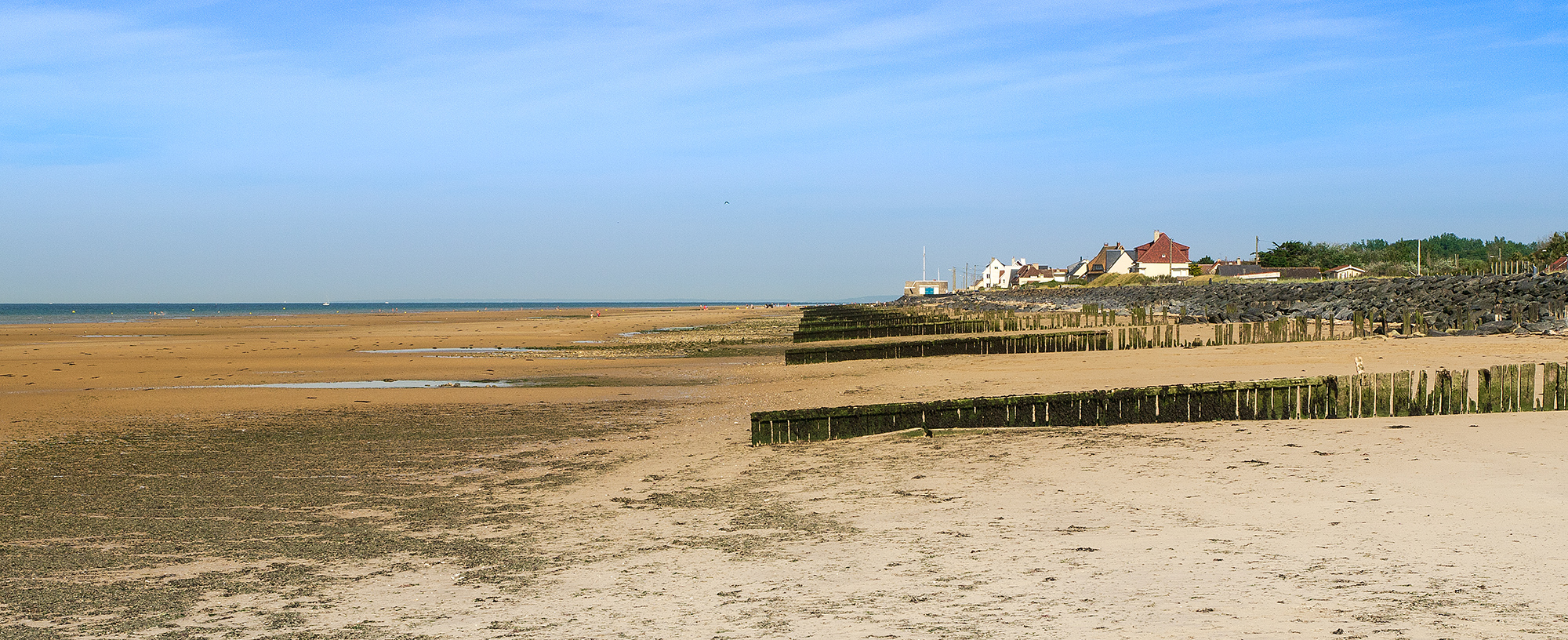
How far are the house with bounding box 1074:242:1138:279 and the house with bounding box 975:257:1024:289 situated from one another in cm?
3423

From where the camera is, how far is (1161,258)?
120438 millimetres

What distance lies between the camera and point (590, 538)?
7.43 meters

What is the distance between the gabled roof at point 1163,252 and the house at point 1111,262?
128 inches

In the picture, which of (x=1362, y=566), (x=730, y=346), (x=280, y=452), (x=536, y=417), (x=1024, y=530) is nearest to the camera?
(x=1362, y=566)

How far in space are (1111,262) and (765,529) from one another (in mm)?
133049

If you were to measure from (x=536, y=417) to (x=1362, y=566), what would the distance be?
38.6 feet

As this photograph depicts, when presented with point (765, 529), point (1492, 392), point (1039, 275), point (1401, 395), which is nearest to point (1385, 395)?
point (1401, 395)

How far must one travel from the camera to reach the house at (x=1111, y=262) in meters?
129

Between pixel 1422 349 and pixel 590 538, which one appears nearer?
pixel 590 538

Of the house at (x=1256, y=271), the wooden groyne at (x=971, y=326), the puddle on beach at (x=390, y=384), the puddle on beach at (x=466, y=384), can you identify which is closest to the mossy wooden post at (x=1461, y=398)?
the puddle on beach at (x=466, y=384)

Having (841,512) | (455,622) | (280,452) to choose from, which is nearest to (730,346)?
(280,452)

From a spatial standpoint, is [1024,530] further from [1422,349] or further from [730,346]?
[730,346]

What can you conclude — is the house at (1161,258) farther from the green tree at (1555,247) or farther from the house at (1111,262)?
the green tree at (1555,247)

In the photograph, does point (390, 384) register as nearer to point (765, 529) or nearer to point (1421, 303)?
point (765, 529)
